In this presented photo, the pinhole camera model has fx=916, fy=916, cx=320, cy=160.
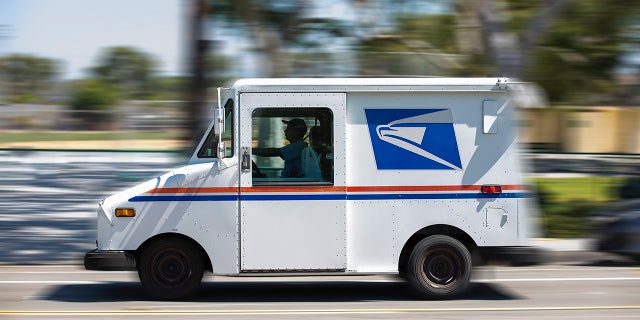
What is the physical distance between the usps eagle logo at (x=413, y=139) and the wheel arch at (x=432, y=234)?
2.00ft

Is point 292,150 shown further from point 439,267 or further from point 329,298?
point 439,267

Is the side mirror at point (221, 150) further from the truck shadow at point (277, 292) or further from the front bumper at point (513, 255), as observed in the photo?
the front bumper at point (513, 255)

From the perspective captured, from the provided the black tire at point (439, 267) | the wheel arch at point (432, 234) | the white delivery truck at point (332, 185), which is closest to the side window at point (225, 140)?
the white delivery truck at point (332, 185)

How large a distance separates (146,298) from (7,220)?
268 inches

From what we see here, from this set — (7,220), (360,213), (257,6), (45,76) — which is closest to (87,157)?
(7,220)

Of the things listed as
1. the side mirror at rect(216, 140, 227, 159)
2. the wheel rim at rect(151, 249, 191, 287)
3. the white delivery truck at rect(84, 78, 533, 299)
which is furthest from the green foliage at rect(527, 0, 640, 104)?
the wheel rim at rect(151, 249, 191, 287)

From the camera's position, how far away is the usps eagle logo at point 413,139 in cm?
888

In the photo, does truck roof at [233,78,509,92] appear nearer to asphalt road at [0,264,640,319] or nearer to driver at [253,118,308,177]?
driver at [253,118,308,177]

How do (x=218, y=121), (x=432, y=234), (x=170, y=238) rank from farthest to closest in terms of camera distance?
(x=432, y=234)
(x=170, y=238)
(x=218, y=121)

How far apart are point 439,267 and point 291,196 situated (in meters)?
1.64

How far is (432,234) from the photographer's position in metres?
9.05

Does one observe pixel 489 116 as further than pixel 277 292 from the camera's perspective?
No

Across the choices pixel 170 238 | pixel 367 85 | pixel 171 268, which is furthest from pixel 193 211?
pixel 367 85

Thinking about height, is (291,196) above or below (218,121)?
below
